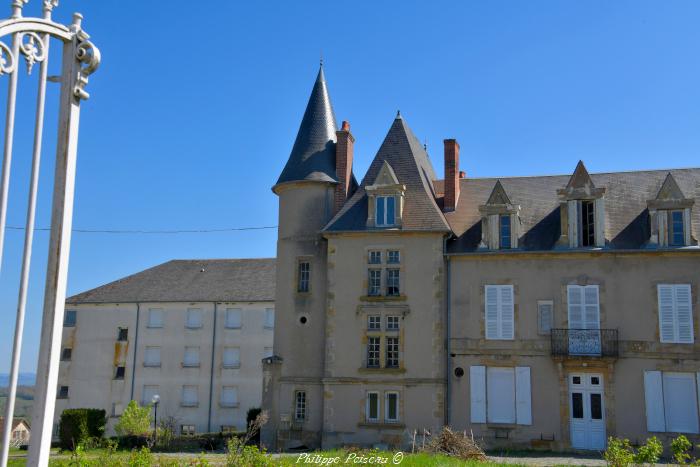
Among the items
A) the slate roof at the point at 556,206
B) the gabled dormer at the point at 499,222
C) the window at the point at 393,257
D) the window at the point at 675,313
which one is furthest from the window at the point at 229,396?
the window at the point at 675,313

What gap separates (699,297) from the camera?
78.4 ft

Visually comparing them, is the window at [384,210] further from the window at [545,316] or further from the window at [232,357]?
the window at [232,357]

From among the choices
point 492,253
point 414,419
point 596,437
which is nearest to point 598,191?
point 492,253

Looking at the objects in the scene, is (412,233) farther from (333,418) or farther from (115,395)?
(115,395)

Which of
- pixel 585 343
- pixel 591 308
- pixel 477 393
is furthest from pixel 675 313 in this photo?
pixel 477 393

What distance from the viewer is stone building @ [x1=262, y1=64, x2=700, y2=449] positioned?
78.5 feet

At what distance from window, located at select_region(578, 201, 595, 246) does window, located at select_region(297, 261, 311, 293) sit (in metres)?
9.93

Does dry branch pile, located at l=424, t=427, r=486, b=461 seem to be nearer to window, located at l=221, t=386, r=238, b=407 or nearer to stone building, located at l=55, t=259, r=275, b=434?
stone building, located at l=55, t=259, r=275, b=434

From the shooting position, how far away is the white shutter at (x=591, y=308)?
80.5ft

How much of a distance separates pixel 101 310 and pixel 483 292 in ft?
87.1

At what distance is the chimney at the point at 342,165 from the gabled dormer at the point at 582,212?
7945 mm

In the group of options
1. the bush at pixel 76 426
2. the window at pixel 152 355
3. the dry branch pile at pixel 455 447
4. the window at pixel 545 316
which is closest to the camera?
the dry branch pile at pixel 455 447

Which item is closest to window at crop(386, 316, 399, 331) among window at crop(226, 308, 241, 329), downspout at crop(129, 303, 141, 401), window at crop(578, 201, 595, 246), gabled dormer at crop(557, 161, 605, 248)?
gabled dormer at crop(557, 161, 605, 248)

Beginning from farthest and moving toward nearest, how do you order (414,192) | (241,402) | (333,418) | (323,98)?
(241,402), (323,98), (414,192), (333,418)
